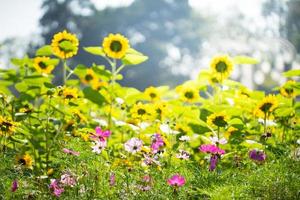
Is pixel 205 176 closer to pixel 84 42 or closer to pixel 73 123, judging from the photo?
pixel 73 123

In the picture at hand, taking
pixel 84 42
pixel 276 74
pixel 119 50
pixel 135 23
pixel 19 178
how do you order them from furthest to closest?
pixel 135 23 → pixel 84 42 → pixel 276 74 → pixel 119 50 → pixel 19 178

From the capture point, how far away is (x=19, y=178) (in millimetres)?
2512

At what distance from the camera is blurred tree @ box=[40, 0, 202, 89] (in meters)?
28.8

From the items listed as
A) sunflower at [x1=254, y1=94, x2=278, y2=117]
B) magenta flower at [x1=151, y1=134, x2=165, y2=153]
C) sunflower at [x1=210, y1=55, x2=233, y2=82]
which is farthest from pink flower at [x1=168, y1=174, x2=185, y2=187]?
sunflower at [x1=210, y1=55, x2=233, y2=82]

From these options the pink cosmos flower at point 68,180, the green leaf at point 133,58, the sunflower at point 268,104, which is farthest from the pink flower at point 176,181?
the green leaf at point 133,58

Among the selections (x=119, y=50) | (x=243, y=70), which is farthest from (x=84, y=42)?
(x=119, y=50)

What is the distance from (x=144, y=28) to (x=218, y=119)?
28437mm

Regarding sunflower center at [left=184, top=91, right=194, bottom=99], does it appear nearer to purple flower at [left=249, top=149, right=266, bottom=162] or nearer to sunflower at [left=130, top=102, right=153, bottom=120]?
sunflower at [left=130, top=102, right=153, bottom=120]

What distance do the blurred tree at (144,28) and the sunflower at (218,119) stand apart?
78.8ft

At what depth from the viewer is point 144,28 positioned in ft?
103

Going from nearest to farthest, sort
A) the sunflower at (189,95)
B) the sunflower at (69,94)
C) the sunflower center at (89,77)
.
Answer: the sunflower at (69,94) → the sunflower at (189,95) → the sunflower center at (89,77)

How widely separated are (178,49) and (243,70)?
4.89 meters

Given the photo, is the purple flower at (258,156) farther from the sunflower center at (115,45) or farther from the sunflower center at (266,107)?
the sunflower center at (115,45)

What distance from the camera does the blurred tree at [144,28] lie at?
28844 millimetres
